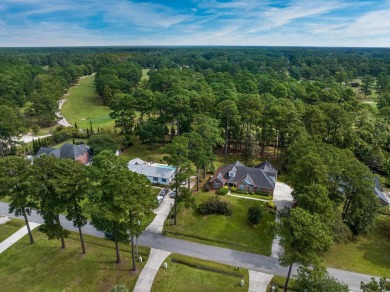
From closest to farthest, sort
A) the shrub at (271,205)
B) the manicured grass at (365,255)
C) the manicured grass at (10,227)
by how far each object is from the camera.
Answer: the manicured grass at (365,255) < the manicured grass at (10,227) < the shrub at (271,205)

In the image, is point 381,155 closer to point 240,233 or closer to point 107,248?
point 240,233

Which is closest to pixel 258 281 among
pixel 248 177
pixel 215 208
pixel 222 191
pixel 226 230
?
pixel 226 230

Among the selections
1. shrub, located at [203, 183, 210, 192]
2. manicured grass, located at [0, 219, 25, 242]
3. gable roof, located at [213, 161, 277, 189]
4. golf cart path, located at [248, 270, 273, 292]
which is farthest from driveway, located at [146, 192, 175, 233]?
manicured grass, located at [0, 219, 25, 242]

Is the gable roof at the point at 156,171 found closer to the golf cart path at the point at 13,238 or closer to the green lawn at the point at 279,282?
the golf cart path at the point at 13,238

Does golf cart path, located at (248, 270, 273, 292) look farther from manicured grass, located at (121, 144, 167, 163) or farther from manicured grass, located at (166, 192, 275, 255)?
manicured grass, located at (121, 144, 167, 163)

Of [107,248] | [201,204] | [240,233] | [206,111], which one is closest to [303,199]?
[240,233]

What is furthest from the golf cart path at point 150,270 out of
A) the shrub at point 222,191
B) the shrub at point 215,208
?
the shrub at point 222,191

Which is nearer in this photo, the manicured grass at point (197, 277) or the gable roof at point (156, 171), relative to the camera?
the manicured grass at point (197, 277)

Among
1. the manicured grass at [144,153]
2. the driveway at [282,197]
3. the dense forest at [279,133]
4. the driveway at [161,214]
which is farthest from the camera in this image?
the manicured grass at [144,153]
